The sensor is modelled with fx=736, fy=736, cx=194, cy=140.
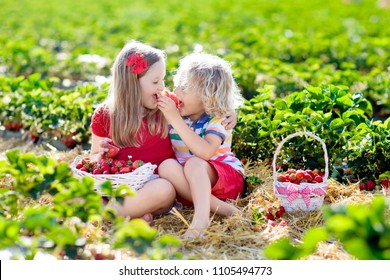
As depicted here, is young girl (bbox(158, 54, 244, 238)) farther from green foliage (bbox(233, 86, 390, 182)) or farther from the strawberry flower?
green foliage (bbox(233, 86, 390, 182))

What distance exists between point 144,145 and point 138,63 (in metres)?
0.50

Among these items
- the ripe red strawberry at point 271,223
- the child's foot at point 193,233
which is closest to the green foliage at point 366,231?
the child's foot at point 193,233

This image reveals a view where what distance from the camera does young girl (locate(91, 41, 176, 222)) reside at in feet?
14.3

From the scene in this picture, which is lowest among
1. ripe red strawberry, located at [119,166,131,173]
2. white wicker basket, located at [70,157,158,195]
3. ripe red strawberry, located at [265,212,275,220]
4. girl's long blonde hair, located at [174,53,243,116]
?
ripe red strawberry, located at [265,212,275,220]

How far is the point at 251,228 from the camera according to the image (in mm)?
4090

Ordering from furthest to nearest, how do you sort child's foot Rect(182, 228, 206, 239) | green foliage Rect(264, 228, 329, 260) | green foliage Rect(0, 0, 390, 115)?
1. green foliage Rect(0, 0, 390, 115)
2. child's foot Rect(182, 228, 206, 239)
3. green foliage Rect(264, 228, 329, 260)

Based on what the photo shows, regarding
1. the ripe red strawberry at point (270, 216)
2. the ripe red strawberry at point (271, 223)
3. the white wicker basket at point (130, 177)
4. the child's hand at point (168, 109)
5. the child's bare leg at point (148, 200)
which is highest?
the child's hand at point (168, 109)

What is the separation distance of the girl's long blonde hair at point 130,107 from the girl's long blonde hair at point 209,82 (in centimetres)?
21

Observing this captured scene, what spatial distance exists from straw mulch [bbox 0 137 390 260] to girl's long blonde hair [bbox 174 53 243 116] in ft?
1.93

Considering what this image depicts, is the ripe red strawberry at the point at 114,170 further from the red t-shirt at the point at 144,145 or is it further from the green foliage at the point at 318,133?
the green foliage at the point at 318,133

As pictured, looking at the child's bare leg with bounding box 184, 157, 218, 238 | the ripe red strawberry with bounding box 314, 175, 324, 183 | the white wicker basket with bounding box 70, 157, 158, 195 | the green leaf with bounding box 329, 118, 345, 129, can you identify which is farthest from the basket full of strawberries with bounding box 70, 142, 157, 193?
the green leaf with bounding box 329, 118, 345, 129

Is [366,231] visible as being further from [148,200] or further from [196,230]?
[148,200]

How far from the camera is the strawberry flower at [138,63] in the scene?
14.2 feet
